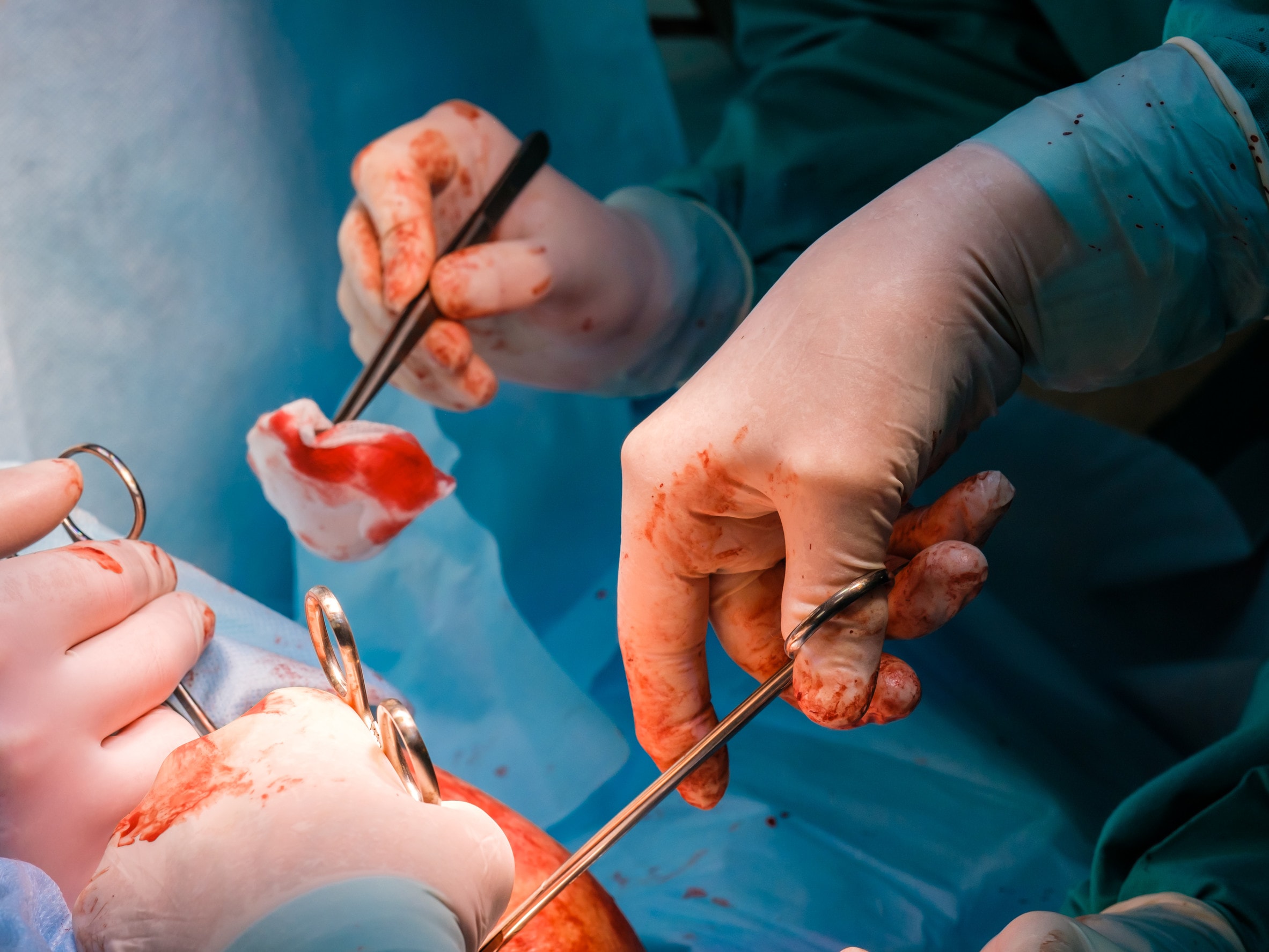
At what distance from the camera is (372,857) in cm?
59

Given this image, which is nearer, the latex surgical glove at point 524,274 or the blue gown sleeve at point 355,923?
the blue gown sleeve at point 355,923

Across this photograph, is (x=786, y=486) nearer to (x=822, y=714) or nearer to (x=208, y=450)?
(x=822, y=714)

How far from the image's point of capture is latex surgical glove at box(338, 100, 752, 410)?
1.23 m

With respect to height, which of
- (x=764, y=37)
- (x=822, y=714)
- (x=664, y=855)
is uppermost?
(x=764, y=37)

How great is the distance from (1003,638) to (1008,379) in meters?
0.46

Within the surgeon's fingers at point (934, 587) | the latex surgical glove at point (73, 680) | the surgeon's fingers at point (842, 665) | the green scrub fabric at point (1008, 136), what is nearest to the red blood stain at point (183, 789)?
the latex surgical glove at point (73, 680)

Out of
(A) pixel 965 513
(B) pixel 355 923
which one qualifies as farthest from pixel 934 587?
→ (B) pixel 355 923

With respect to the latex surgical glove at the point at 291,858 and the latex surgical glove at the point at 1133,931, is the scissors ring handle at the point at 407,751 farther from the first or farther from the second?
the latex surgical glove at the point at 1133,931

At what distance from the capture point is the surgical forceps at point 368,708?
0.59 m

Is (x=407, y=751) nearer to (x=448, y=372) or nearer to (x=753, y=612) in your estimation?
(x=753, y=612)

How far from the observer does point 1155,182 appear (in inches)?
33.9

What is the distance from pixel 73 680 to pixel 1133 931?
1.02m

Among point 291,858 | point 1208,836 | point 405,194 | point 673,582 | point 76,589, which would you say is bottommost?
point 1208,836

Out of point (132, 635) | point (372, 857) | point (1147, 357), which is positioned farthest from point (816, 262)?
point (132, 635)
